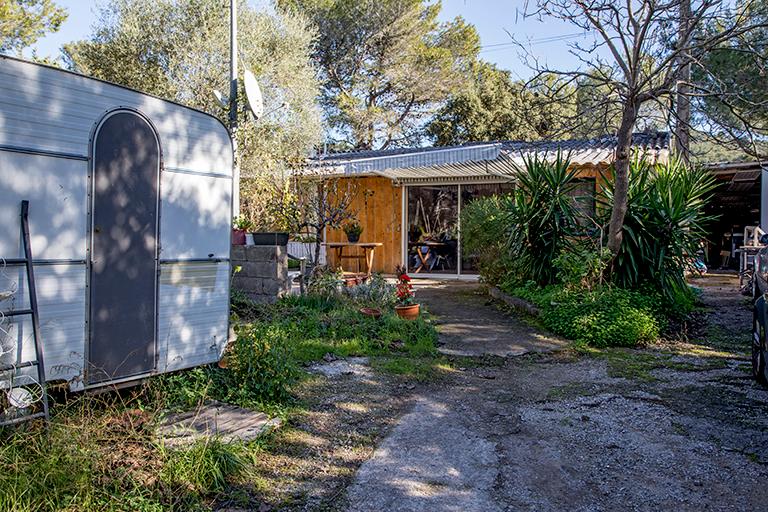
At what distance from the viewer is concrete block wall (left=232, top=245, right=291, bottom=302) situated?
315 inches

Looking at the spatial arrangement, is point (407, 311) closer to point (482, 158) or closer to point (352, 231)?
point (482, 158)

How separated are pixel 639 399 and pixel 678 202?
162 inches

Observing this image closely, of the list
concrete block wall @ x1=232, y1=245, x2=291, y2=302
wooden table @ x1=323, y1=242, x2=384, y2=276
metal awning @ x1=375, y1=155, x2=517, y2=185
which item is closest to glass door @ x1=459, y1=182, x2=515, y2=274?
metal awning @ x1=375, y1=155, x2=517, y2=185

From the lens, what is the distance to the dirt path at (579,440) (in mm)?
3031

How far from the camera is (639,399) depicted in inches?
182

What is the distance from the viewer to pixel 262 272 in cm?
815

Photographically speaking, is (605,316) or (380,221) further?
(380,221)

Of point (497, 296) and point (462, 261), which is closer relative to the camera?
point (497, 296)

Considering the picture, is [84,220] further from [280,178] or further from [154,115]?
[280,178]

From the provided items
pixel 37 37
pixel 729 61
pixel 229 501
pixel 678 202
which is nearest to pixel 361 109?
pixel 37 37

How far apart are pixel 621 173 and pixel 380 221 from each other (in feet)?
26.9

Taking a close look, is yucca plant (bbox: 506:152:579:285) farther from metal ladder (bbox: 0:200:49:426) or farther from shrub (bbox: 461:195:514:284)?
metal ladder (bbox: 0:200:49:426)

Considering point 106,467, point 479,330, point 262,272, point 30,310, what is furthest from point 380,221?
point 106,467

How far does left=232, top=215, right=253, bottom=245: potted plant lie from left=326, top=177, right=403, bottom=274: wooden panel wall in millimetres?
5415
